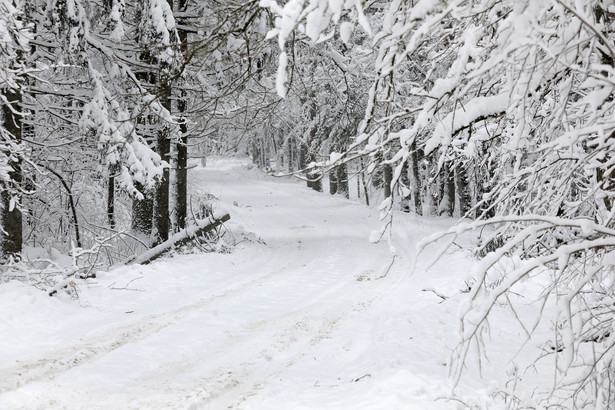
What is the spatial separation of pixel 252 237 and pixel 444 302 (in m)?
10.5

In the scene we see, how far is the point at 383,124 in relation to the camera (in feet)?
10.2

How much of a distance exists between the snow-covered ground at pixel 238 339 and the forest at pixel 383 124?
0.52 m

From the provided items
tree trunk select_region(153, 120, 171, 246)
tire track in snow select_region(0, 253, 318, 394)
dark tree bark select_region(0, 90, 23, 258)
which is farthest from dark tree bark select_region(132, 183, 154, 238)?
tire track in snow select_region(0, 253, 318, 394)

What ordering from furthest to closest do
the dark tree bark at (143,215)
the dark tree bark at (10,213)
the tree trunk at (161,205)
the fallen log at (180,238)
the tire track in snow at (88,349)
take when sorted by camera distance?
the tree trunk at (161,205), the dark tree bark at (143,215), the fallen log at (180,238), the dark tree bark at (10,213), the tire track in snow at (88,349)

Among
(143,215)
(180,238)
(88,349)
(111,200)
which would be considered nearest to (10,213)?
(143,215)

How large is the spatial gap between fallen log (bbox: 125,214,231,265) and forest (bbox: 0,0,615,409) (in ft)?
0.91

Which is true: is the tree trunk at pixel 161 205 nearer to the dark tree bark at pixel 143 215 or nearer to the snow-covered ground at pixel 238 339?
the dark tree bark at pixel 143 215

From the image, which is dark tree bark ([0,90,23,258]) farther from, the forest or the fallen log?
the fallen log

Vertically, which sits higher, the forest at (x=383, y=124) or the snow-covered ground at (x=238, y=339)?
the forest at (x=383, y=124)

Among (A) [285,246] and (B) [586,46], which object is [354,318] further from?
(A) [285,246]

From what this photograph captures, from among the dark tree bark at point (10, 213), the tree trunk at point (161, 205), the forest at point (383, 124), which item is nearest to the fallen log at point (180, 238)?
the forest at point (383, 124)

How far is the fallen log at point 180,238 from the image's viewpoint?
12.9 m

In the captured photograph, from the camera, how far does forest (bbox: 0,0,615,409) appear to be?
2.46 meters

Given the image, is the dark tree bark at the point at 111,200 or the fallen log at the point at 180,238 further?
the dark tree bark at the point at 111,200
